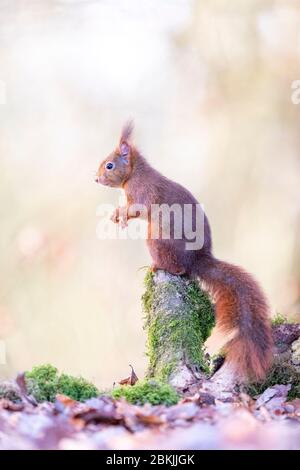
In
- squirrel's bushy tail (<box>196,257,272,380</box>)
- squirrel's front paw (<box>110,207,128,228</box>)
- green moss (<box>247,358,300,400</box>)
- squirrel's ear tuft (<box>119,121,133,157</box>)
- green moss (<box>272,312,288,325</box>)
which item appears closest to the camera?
squirrel's bushy tail (<box>196,257,272,380</box>)

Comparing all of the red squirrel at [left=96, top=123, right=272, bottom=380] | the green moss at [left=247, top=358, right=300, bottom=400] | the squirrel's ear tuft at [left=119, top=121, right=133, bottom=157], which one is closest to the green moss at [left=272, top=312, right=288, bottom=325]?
the green moss at [left=247, top=358, right=300, bottom=400]

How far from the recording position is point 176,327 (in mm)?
3182

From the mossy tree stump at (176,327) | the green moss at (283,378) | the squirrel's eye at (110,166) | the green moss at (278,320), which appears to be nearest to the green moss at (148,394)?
the mossy tree stump at (176,327)

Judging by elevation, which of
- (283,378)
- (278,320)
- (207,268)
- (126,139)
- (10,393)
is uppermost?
(126,139)

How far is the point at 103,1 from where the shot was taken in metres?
5.56

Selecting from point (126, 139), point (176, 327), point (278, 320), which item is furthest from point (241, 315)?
point (126, 139)

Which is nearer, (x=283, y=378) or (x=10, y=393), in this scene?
(x=10, y=393)

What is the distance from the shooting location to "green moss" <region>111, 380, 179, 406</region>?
2.55 meters

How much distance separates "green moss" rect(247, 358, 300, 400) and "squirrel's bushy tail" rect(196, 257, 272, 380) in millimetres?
162

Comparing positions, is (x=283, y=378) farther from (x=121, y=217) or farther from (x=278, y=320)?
(x=121, y=217)

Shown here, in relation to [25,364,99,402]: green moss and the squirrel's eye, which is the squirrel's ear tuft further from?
[25,364,99,402]: green moss

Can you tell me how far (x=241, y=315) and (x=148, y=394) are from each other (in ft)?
2.37

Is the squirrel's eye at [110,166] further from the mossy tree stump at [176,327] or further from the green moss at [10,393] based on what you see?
the green moss at [10,393]

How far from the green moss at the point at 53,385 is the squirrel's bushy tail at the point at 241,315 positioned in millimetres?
689
